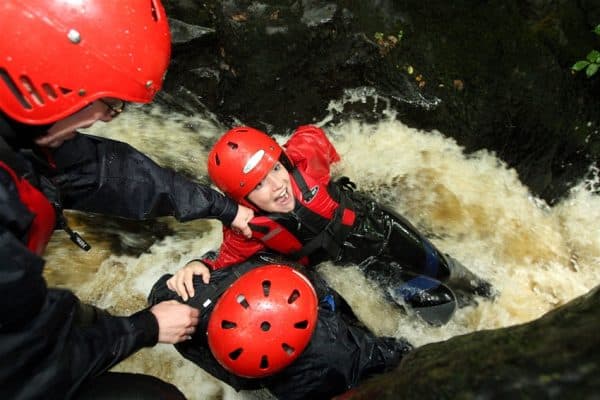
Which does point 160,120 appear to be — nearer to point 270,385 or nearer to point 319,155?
point 319,155

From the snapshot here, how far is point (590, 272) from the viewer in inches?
158

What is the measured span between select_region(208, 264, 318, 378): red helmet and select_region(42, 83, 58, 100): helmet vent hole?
1.41m

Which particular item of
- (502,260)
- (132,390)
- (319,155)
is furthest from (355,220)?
(132,390)

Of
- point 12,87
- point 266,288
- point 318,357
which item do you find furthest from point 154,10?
point 318,357

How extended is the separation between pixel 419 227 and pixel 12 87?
3673 millimetres

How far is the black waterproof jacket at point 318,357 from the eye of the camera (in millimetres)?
2633

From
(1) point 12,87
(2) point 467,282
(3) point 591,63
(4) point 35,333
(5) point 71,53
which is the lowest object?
(2) point 467,282

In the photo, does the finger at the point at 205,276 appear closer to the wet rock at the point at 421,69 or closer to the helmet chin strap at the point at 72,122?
the helmet chin strap at the point at 72,122

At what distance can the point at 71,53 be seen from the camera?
78.3 inches

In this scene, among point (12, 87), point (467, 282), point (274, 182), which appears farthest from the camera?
point (467, 282)

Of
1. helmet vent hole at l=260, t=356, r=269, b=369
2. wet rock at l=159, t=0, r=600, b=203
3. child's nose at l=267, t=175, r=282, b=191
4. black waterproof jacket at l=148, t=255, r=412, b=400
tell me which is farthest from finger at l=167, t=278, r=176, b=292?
wet rock at l=159, t=0, r=600, b=203

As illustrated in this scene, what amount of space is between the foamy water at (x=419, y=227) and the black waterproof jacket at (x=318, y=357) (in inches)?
38.0

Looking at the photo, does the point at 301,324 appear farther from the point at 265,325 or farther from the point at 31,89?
the point at 31,89

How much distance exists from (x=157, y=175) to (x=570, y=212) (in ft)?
13.5
